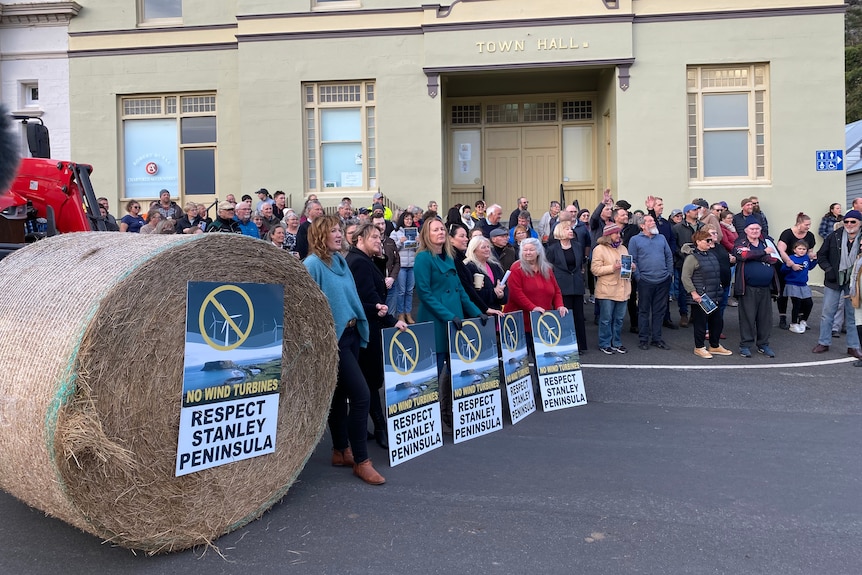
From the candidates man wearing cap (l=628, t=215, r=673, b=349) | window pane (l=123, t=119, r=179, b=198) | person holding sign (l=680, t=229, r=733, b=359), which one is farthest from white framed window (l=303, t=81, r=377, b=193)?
person holding sign (l=680, t=229, r=733, b=359)

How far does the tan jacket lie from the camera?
989cm

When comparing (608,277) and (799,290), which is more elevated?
(608,277)

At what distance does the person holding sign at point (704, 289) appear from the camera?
9.46m

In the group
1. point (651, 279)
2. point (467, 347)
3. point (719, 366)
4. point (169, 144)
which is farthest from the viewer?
point (169, 144)

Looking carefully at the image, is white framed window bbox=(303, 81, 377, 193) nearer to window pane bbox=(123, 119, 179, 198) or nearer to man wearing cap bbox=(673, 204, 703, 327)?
window pane bbox=(123, 119, 179, 198)

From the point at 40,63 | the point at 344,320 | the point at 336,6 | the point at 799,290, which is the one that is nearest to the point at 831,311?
the point at 799,290

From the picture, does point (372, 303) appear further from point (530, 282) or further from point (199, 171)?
point (199, 171)

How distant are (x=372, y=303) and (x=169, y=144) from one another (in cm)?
1312

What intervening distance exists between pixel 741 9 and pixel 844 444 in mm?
11879

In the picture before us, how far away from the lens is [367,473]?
5.05 m

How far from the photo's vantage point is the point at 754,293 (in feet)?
32.4

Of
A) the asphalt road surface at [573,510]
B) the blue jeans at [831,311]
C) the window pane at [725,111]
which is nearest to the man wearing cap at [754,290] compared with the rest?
the blue jeans at [831,311]

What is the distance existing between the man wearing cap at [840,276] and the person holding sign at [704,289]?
141 centimetres

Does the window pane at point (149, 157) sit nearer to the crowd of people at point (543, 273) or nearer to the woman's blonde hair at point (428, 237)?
the crowd of people at point (543, 273)
